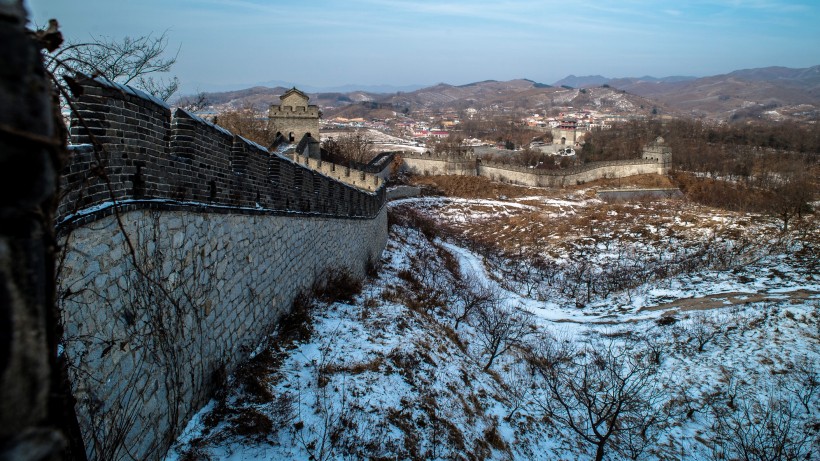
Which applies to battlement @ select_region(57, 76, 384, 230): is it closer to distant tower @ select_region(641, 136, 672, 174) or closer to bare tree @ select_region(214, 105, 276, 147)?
bare tree @ select_region(214, 105, 276, 147)

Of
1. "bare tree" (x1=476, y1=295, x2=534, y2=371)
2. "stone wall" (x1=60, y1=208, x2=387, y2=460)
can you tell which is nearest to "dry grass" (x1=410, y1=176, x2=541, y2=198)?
"bare tree" (x1=476, y1=295, x2=534, y2=371)

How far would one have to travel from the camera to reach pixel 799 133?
76.9m

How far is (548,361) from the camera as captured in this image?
34.6 ft

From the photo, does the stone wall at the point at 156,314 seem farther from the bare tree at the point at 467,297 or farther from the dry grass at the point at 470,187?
the dry grass at the point at 470,187

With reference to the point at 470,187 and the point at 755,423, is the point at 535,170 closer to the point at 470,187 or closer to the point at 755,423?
the point at 470,187

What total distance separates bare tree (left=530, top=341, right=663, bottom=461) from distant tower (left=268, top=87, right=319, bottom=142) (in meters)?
21.6

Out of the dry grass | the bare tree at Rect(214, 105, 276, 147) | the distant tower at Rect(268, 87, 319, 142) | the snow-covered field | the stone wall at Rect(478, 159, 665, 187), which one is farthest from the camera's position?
the stone wall at Rect(478, 159, 665, 187)

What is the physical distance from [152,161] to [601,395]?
9254 millimetres

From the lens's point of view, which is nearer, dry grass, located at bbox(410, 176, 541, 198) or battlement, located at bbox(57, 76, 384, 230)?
battlement, located at bbox(57, 76, 384, 230)

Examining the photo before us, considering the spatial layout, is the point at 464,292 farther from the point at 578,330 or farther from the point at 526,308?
the point at 578,330

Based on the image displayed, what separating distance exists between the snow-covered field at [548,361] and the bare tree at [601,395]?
0.06 meters

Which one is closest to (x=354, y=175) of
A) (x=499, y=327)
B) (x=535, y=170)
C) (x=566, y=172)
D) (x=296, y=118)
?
(x=296, y=118)

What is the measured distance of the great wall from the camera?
2646 mm

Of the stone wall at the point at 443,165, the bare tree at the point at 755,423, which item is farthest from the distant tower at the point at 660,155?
the bare tree at the point at 755,423
